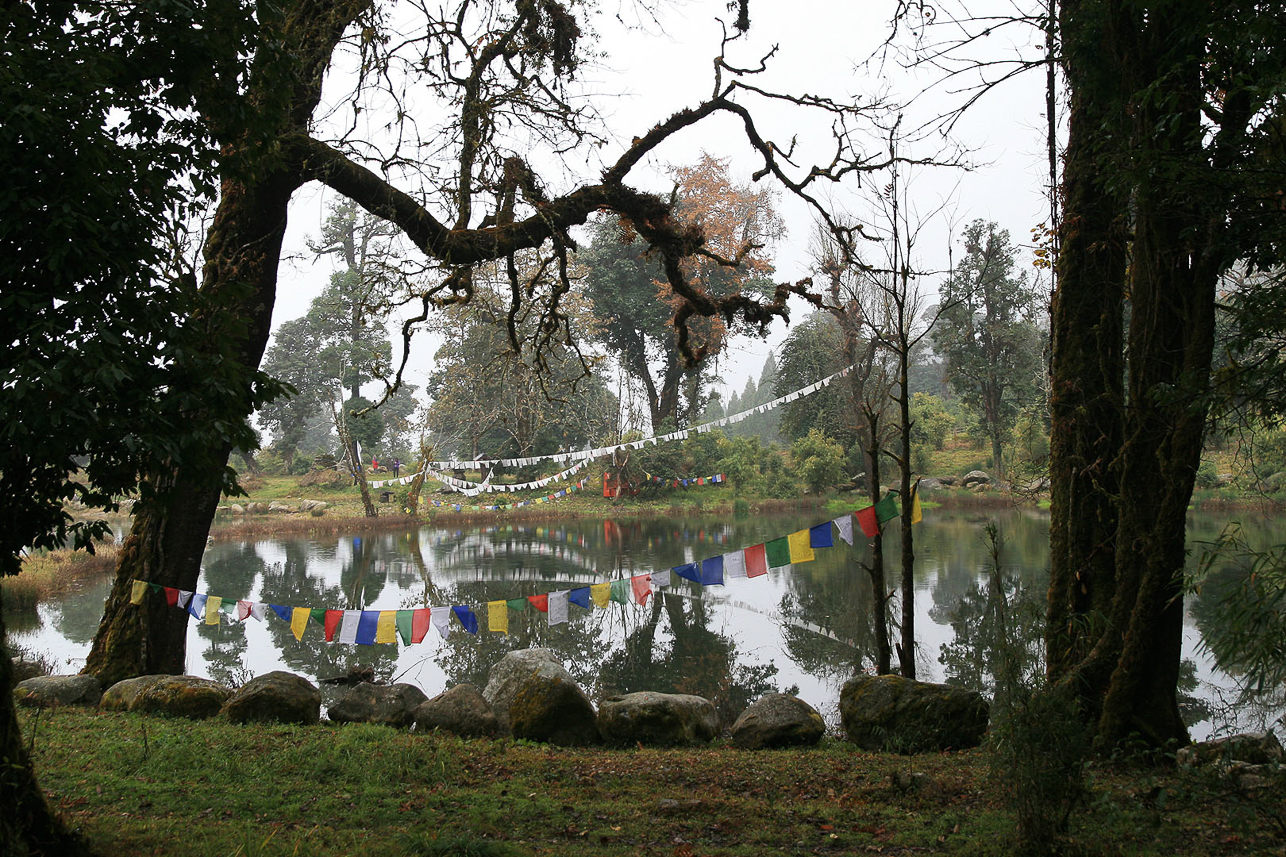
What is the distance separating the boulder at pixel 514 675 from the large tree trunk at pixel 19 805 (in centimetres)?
357

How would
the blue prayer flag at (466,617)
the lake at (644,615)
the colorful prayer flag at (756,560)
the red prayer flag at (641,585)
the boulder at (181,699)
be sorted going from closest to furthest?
the boulder at (181,699), the colorful prayer flag at (756,560), the blue prayer flag at (466,617), the red prayer flag at (641,585), the lake at (644,615)

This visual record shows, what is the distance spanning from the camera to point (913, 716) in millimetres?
5980

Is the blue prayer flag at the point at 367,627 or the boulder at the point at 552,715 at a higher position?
the blue prayer flag at the point at 367,627

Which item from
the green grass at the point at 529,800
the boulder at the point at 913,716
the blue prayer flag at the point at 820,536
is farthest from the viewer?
the blue prayer flag at the point at 820,536

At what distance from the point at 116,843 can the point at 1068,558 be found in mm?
5741

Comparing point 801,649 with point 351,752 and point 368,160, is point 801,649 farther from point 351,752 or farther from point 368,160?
point 368,160

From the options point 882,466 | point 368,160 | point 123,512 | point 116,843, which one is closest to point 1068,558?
point 116,843

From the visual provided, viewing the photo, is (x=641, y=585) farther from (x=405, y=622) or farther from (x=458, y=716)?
(x=458, y=716)

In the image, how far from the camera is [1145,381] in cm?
494

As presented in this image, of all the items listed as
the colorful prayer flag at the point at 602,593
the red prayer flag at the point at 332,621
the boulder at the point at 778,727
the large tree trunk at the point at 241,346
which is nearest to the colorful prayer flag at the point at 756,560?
the colorful prayer flag at the point at 602,593

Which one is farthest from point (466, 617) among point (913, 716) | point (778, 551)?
point (913, 716)

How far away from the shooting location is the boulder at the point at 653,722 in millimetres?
6457

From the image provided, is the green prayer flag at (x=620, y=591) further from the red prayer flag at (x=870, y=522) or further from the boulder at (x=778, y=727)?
the red prayer flag at (x=870, y=522)

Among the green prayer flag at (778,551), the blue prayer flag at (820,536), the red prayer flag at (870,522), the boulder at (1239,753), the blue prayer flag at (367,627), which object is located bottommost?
the boulder at (1239,753)
